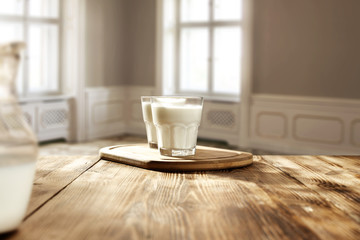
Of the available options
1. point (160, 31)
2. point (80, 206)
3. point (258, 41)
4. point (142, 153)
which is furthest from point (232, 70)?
point (80, 206)

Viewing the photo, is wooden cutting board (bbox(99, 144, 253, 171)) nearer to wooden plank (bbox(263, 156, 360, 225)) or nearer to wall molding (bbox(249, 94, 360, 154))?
wooden plank (bbox(263, 156, 360, 225))

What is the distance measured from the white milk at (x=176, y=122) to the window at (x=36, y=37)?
4.61 meters

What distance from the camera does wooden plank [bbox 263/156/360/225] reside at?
83 cm

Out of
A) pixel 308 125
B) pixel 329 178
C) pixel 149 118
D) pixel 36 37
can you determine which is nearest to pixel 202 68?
pixel 308 125

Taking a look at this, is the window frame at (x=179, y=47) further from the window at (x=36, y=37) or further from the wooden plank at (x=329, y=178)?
the wooden plank at (x=329, y=178)

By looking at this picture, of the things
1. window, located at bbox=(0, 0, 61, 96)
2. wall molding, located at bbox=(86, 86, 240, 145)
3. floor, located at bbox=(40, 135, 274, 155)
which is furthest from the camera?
wall molding, located at bbox=(86, 86, 240, 145)

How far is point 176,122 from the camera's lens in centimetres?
112

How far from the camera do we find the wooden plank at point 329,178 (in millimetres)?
832

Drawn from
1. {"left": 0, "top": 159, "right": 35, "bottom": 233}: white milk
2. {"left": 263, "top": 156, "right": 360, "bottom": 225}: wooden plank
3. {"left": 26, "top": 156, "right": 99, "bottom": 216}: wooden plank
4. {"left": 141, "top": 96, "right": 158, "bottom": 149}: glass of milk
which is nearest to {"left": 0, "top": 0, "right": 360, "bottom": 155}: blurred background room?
{"left": 263, "top": 156, "right": 360, "bottom": 225}: wooden plank

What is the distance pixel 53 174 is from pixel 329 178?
0.58m

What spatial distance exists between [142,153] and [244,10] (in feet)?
15.4

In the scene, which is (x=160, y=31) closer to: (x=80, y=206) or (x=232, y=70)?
(x=232, y=70)

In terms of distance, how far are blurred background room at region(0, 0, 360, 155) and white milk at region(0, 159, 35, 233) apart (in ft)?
15.4

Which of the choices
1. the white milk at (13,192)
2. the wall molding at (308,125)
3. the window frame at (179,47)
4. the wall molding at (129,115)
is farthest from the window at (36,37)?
the white milk at (13,192)
